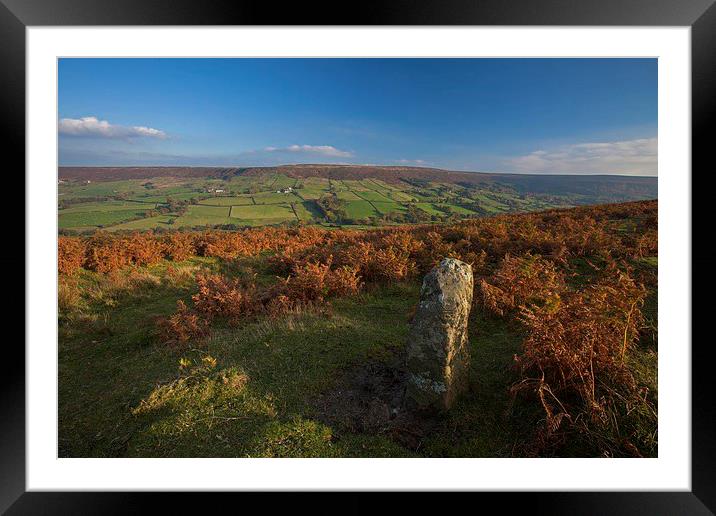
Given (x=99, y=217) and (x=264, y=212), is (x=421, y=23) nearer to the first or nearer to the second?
(x=99, y=217)

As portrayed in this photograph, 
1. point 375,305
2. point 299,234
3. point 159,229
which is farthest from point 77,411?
point 159,229

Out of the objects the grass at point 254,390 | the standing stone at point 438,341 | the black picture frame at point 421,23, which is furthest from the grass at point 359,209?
the black picture frame at point 421,23

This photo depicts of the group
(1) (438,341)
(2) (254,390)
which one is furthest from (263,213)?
(1) (438,341)

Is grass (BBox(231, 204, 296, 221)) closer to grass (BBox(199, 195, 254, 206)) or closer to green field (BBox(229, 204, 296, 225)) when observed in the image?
green field (BBox(229, 204, 296, 225))

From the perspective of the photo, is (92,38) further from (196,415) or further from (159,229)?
(159,229)

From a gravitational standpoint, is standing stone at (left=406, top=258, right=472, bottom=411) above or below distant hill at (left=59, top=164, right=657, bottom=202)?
below

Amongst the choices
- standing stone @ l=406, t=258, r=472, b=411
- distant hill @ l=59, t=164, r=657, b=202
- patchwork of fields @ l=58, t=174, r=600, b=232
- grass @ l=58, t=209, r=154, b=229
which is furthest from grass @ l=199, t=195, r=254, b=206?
standing stone @ l=406, t=258, r=472, b=411
